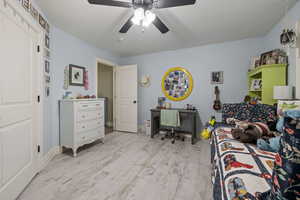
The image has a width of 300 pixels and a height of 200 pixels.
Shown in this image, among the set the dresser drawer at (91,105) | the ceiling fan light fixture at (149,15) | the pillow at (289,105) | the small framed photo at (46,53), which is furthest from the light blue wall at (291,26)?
the small framed photo at (46,53)

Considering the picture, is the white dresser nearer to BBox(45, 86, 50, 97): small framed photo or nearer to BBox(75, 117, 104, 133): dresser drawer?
BBox(75, 117, 104, 133): dresser drawer

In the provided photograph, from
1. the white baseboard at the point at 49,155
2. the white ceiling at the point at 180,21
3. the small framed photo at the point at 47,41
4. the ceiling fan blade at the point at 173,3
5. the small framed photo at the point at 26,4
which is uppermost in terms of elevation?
the white ceiling at the point at 180,21

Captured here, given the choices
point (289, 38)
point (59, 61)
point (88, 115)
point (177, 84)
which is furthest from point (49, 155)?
point (289, 38)

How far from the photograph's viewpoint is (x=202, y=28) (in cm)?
236

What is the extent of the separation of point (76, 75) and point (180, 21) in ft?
7.74

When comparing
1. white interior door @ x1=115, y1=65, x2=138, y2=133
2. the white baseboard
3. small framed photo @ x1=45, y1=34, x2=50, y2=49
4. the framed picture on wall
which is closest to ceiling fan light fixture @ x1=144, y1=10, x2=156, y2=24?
small framed photo @ x1=45, y1=34, x2=50, y2=49

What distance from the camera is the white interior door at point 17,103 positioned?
1226 mm

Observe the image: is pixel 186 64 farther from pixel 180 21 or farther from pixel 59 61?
pixel 59 61

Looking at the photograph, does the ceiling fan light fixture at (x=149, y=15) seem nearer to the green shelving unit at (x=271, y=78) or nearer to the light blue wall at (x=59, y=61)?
the light blue wall at (x=59, y=61)

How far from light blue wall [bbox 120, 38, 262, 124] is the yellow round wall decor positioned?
0.12m

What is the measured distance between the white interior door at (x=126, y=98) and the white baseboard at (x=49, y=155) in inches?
70.3

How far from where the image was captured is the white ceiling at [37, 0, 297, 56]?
5.82ft

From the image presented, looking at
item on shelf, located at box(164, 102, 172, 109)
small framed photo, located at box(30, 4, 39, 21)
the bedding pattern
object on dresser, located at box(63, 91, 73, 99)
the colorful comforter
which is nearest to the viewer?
the colorful comforter

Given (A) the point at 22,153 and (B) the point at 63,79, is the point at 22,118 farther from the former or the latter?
(B) the point at 63,79
